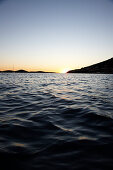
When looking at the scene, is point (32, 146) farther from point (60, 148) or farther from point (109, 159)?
point (109, 159)

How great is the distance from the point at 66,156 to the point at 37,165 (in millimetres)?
646

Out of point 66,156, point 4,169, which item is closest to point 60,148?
point 66,156

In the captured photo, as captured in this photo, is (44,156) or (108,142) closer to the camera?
(44,156)

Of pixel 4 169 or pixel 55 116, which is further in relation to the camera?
pixel 55 116

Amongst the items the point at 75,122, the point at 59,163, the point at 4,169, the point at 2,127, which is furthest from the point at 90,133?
the point at 2,127

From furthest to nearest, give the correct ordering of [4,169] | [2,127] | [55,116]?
[55,116], [2,127], [4,169]

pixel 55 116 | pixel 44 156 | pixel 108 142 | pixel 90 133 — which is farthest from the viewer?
pixel 55 116

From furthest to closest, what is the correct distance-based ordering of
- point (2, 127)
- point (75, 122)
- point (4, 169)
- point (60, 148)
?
point (75, 122)
point (2, 127)
point (60, 148)
point (4, 169)

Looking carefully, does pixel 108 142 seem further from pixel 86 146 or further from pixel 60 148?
pixel 60 148

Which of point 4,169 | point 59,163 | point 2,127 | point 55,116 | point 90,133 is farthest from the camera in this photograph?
point 55,116

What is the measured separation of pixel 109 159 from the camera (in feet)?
7.75

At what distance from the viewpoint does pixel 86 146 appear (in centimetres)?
284

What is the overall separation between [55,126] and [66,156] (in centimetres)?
146

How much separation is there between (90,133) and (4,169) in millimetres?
2433
